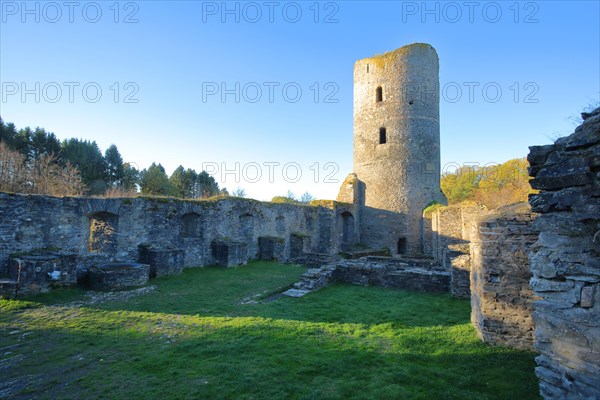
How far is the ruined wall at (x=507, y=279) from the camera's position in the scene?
498 centimetres

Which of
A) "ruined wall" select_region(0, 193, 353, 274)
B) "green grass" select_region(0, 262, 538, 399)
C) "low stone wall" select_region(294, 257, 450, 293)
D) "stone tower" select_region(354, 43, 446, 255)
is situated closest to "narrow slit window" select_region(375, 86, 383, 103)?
"stone tower" select_region(354, 43, 446, 255)

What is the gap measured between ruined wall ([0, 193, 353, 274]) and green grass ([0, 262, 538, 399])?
6.95 ft

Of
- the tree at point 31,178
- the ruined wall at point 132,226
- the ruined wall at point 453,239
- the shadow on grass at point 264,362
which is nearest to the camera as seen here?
the shadow on grass at point 264,362

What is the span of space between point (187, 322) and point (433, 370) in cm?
455

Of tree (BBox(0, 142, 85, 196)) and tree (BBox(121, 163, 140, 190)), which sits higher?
tree (BBox(121, 163, 140, 190))

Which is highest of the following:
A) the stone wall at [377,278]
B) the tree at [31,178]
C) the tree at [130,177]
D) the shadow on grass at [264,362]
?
the tree at [130,177]

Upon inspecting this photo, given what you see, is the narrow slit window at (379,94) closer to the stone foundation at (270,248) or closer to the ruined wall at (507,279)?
the stone foundation at (270,248)

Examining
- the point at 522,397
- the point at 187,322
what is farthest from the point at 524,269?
the point at 187,322

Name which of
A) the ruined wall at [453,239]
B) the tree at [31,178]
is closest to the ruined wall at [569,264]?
the ruined wall at [453,239]

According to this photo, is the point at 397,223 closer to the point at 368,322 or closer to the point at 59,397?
the point at 368,322

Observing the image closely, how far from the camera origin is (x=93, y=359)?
4719mm

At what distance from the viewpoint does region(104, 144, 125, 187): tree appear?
3331cm

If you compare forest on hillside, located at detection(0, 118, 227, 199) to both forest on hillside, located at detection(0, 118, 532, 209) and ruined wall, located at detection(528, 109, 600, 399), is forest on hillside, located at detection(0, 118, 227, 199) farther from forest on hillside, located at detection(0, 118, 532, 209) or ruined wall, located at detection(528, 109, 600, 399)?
ruined wall, located at detection(528, 109, 600, 399)

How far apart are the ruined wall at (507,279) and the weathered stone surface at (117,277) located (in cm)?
877
